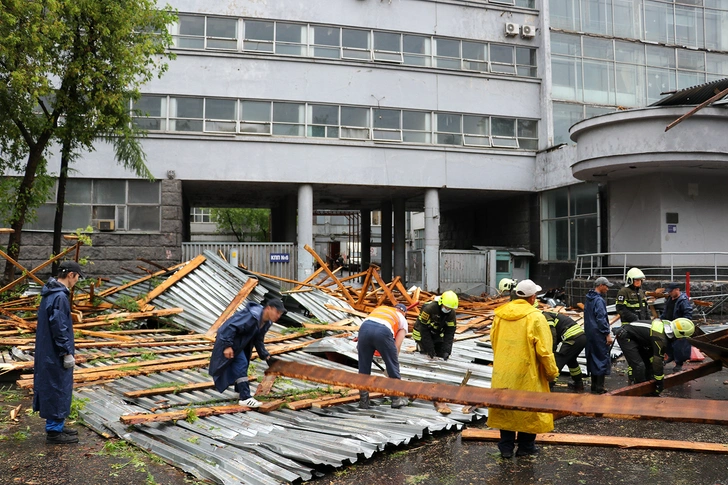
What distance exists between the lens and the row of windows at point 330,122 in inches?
861

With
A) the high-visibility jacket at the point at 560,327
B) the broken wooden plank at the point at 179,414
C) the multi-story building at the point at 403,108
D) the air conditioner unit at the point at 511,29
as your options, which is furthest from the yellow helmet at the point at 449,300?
the air conditioner unit at the point at 511,29

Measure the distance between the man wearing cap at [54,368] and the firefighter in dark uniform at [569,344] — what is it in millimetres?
6516

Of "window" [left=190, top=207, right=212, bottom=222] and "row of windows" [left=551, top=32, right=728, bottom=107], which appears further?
"window" [left=190, top=207, right=212, bottom=222]

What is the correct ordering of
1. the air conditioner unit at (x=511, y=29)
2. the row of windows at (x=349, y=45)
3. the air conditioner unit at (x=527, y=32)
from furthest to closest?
the air conditioner unit at (x=527, y=32)
the air conditioner unit at (x=511, y=29)
the row of windows at (x=349, y=45)

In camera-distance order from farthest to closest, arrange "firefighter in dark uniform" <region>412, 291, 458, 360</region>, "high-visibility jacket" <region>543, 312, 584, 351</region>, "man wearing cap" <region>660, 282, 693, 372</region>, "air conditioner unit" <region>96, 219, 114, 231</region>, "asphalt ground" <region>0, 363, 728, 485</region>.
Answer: "air conditioner unit" <region>96, 219, 114, 231</region> < "man wearing cap" <region>660, 282, 693, 372</region> < "firefighter in dark uniform" <region>412, 291, 458, 360</region> < "high-visibility jacket" <region>543, 312, 584, 351</region> < "asphalt ground" <region>0, 363, 728, 485</region>

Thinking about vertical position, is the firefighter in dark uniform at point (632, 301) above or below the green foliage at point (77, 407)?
above

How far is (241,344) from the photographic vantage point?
7074 mm

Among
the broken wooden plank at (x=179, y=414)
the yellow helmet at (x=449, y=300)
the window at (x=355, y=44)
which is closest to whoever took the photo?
the broken wooden plank at (x=179, y=414)

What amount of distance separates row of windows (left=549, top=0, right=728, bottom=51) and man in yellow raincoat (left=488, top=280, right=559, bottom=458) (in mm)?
22870

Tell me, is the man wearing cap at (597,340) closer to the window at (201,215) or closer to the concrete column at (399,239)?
the concrete column at (399,239)

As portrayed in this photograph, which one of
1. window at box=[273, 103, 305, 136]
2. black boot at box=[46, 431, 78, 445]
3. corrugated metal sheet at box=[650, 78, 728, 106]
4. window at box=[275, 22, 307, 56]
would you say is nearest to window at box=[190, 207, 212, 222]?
window at box=[273, 103, 305, 136]

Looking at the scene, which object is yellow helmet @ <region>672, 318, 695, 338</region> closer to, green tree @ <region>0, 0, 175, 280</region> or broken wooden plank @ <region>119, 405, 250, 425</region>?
broken wooden plank @ <region>119, 405, 250, 425</region>

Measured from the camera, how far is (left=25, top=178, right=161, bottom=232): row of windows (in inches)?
837

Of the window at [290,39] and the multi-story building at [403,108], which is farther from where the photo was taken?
the window at [290,39]
